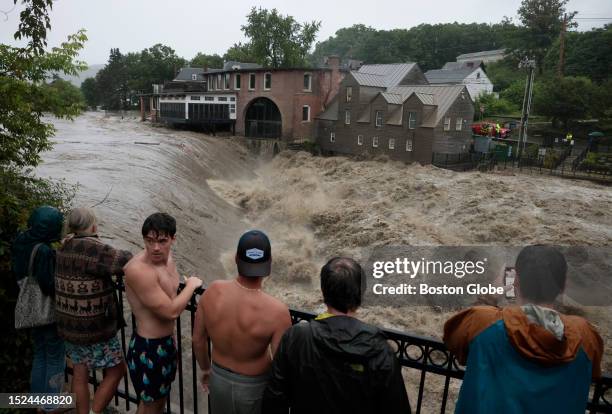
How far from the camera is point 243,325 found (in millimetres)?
2865

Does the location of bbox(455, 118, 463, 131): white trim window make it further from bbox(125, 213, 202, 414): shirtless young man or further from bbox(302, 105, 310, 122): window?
bbox(125, 213, 202, 414): shirtless young man

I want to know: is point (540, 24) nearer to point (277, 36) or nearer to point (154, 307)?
point (277, 36)

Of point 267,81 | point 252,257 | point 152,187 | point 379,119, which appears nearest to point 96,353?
point 252,257

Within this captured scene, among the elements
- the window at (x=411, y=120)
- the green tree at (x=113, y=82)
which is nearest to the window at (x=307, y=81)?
the window at (x=411, y=120)

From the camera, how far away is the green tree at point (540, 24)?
64.5 m

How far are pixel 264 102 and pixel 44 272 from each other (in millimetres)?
49655

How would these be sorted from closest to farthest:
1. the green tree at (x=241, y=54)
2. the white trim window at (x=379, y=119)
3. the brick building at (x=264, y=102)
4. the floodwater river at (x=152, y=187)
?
the floodwater river at (x=152, y=187), the white trim window at (x=379, y=119), the brick building at (x=264, y=102), the green tree at (x=241, y=54)

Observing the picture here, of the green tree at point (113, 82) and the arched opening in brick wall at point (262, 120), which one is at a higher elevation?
the green tree at point (113, 82)

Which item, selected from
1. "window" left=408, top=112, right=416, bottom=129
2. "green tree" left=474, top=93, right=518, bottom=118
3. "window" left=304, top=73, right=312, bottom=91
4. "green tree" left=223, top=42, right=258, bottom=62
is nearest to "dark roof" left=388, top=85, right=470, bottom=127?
"window" left=408, top=112, right=416, bottom=129

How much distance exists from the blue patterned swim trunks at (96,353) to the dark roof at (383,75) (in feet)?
145

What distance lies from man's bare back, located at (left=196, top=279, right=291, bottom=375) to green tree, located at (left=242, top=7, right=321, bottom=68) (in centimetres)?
6722

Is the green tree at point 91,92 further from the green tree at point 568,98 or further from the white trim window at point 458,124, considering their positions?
the green tree at point 568,98

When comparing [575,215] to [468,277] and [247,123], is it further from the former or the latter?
[247,123]

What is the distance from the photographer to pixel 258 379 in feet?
9.68
